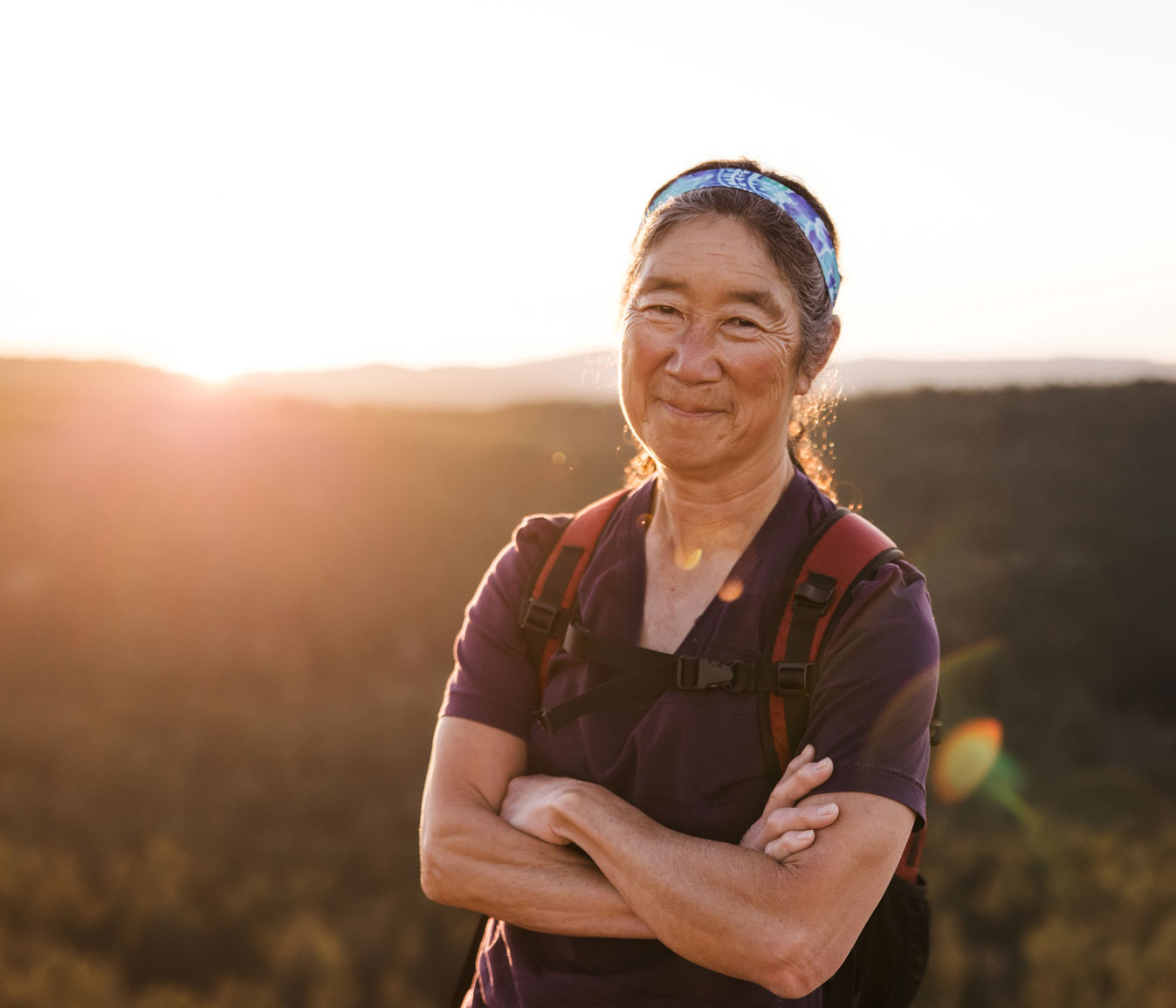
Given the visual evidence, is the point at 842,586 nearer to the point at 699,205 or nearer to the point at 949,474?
the point at 699,205

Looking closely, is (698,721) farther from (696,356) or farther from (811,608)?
(696,356)

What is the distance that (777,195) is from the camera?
215 cm

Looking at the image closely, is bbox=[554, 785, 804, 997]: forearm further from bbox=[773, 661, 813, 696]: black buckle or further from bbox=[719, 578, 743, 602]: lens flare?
→ bbox=[719, 578, 743, 602]: lens flare

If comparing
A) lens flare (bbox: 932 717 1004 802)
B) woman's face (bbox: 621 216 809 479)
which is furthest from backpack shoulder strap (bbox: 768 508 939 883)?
lens flare (bbox: 932 717 1004 802)

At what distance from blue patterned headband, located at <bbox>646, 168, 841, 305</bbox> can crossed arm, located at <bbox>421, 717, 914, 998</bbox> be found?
1.23 metres

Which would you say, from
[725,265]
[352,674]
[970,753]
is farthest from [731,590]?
[970,753]

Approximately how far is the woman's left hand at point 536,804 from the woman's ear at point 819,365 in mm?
1118

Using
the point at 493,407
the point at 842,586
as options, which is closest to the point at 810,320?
the point at 842,586

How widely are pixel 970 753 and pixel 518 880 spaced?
511 inches

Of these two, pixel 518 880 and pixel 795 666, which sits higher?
pixel 795 666

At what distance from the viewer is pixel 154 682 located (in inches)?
411

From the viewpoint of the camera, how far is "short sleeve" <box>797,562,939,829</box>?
177cm

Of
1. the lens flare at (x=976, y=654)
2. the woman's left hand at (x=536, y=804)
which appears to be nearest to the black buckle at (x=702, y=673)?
the woman's left hand at (x=536, y=804)

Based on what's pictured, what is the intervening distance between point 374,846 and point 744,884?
7.30m
